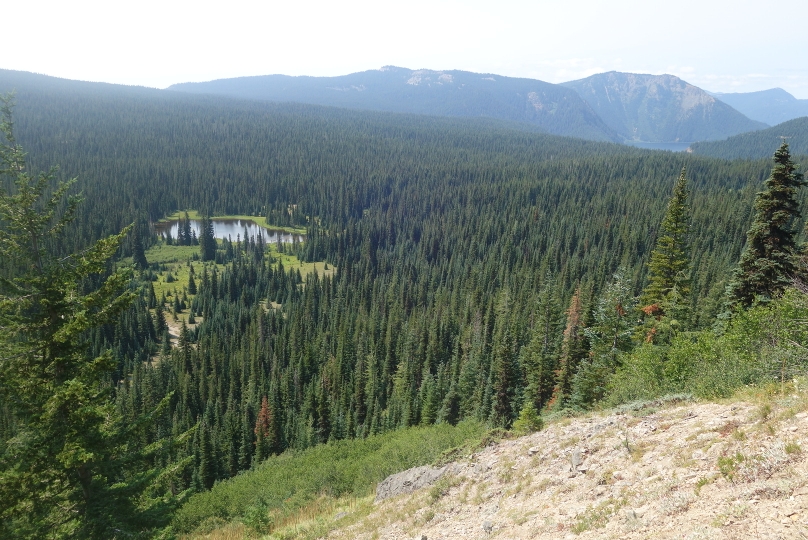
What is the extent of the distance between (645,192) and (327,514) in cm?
20384

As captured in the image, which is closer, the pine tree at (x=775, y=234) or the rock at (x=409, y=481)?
the rock at (x=409, y=481)

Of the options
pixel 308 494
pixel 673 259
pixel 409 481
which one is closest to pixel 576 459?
pixel 409 481

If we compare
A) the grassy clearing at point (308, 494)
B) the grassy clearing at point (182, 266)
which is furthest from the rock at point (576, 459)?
the grassy clearing at point (182, 266)

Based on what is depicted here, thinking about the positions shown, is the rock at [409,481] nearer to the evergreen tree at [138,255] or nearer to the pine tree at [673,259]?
the pine tree at [673,259]

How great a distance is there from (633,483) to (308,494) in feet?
76.9

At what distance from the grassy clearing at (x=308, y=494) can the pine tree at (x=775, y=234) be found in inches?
767

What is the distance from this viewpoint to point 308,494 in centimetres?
3011

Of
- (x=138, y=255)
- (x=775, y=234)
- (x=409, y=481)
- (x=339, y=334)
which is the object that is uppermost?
(x=775, y=234)

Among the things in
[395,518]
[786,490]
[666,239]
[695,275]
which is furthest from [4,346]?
[695,275]

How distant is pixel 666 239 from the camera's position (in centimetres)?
3319

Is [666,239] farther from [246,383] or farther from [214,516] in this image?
[246,383]

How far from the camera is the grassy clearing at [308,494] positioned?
24323 mm

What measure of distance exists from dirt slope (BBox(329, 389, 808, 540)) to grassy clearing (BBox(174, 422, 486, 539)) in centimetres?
508

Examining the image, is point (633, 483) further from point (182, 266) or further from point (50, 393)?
point (182, 266)
